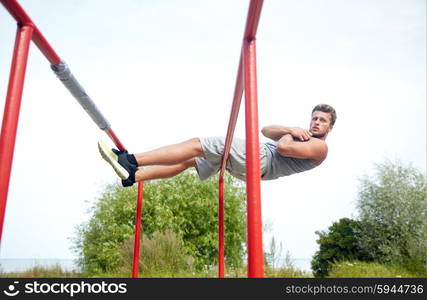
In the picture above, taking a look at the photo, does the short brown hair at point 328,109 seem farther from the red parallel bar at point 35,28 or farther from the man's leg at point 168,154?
the red parallel bar at point 35,28

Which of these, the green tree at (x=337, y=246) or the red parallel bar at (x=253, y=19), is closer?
the red parallel bar at (x=253, y=19)

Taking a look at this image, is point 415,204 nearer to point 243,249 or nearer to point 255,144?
point 243,249

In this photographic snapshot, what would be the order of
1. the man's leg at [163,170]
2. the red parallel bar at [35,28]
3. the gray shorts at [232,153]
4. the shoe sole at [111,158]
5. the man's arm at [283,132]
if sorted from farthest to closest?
the man's leg at [163,170] < the gray shorts at [232,153] < the man's arm at [283,132] < the shoe sole at [111,158] < the red parallel bar at [35,28]

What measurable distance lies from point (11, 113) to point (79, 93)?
Result: 76 cm

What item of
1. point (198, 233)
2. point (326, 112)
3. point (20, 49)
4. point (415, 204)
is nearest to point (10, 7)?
point (20, 49)

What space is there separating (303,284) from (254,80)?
1431 mm

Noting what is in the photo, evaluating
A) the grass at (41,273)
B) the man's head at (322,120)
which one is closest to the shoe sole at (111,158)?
the man's head at (322,120)

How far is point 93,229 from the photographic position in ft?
26.5

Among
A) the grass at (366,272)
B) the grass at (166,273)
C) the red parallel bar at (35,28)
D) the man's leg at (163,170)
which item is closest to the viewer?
the red parallel bar at (35,28)

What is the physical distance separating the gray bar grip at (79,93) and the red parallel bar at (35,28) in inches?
1.6

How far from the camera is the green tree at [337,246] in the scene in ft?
36.6

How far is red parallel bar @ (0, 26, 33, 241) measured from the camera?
1.05 metres

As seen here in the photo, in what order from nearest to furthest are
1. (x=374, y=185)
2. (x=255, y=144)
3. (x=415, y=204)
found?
(x=255, y=144) < (x=415, y=204) < (x=374, y=185)

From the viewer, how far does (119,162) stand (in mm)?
2053
